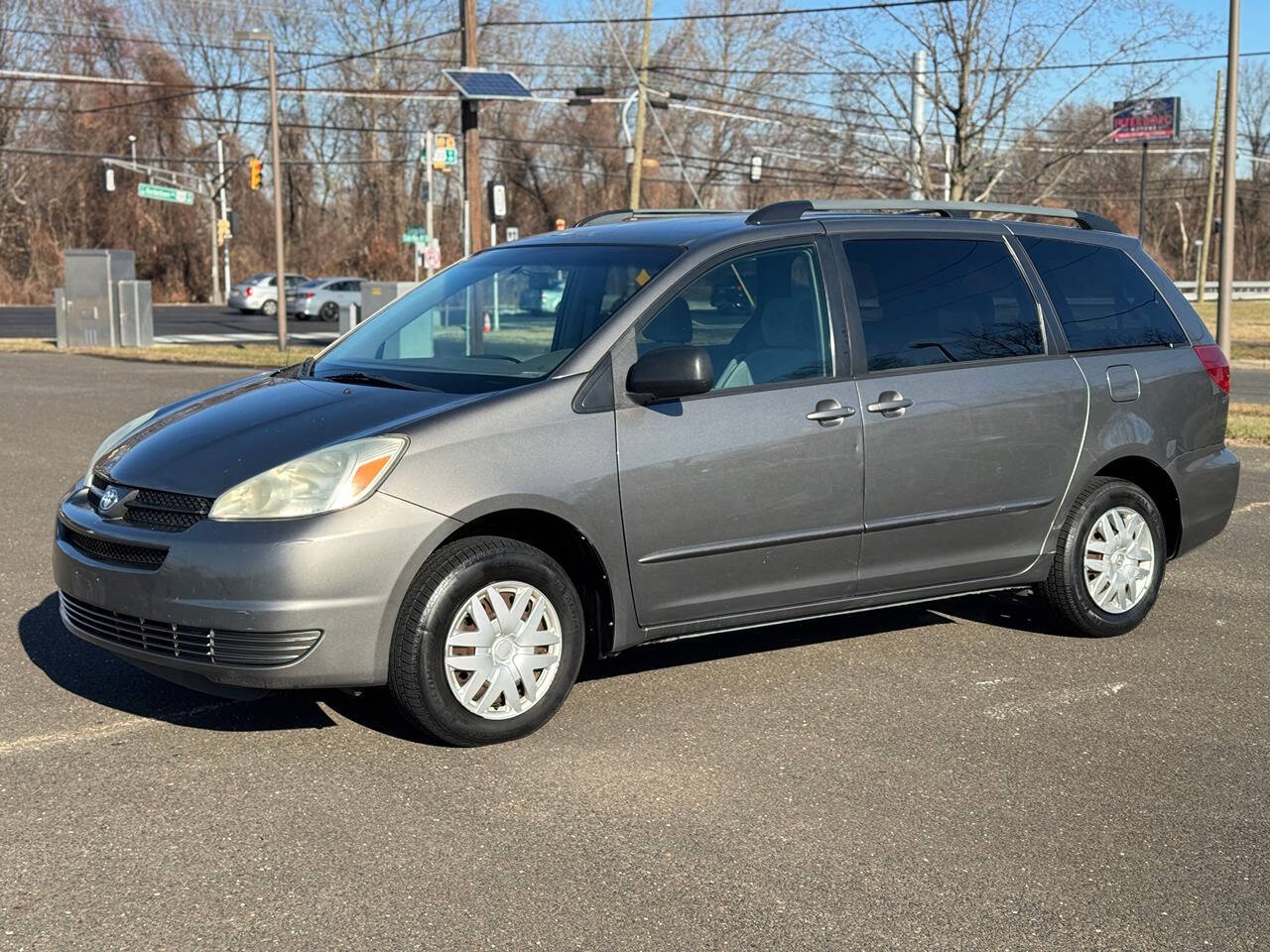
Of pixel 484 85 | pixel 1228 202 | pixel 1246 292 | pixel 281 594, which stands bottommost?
pixel 281 594

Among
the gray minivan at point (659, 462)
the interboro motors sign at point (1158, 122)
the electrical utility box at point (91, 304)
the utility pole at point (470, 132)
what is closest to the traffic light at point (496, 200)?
the utility pole at point (470, 132)

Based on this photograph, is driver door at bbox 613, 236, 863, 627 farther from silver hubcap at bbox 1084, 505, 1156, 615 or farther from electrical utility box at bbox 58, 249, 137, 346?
electrical utility box at bbox 58, 249, 137, 346

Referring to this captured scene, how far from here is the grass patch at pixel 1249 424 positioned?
45.2 feet

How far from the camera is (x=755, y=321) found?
550cm

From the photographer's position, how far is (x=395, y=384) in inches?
209

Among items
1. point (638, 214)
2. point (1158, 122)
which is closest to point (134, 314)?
point (638, 214)

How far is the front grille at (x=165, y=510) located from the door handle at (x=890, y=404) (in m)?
2.50

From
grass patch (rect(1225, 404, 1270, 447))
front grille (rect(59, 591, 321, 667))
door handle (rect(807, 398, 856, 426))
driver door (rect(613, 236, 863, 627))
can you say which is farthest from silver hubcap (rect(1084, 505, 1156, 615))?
grass patch (rect(1225, 404, 1270, 447))

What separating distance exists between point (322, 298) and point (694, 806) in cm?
4471

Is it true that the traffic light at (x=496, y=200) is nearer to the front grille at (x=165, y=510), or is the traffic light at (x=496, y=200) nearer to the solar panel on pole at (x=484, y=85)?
the solar panel on pole at (x=484, y=85)

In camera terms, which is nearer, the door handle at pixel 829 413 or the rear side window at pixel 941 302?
the door handle at pixel 829 413

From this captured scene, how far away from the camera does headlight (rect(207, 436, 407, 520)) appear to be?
15.0 ft

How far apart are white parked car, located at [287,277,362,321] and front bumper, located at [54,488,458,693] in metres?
43.0

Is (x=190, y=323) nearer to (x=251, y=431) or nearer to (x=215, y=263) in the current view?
(x=215, y=263)
